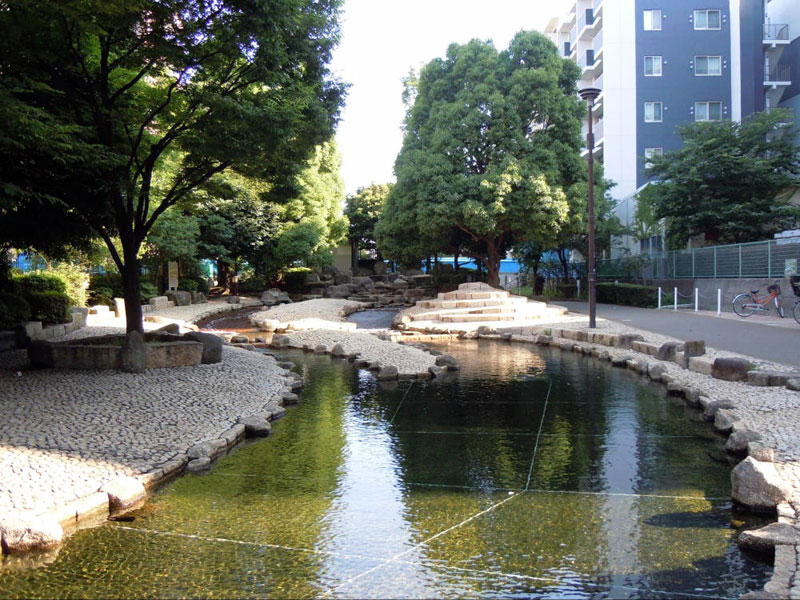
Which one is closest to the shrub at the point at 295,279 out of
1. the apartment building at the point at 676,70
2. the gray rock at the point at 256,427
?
the apartment building at the point at 676,70

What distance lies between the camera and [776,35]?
34000 millimetres

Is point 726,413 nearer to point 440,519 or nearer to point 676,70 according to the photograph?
point 440,519

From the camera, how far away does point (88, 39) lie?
29.8 feet

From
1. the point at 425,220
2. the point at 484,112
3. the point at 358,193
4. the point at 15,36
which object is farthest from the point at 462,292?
the point at 358,193

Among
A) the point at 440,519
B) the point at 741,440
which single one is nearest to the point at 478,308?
the point at 741,440

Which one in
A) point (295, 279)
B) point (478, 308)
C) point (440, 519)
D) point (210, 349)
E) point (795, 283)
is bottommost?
point (440, 519)

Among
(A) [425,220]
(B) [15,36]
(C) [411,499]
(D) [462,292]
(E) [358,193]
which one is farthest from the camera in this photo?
(E) [358,193]

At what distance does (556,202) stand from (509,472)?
18.8m

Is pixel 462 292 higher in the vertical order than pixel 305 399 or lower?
higher

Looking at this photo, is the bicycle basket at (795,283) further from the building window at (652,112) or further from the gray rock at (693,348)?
the building window at (652,112)

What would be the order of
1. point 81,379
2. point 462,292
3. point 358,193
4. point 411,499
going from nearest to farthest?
point 411,499 < point 81,379 < point 462,292 < point 358,193

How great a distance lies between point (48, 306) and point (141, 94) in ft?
24.5

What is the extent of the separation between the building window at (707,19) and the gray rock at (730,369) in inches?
1314

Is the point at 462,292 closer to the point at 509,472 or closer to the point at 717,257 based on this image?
the point at 717,257
